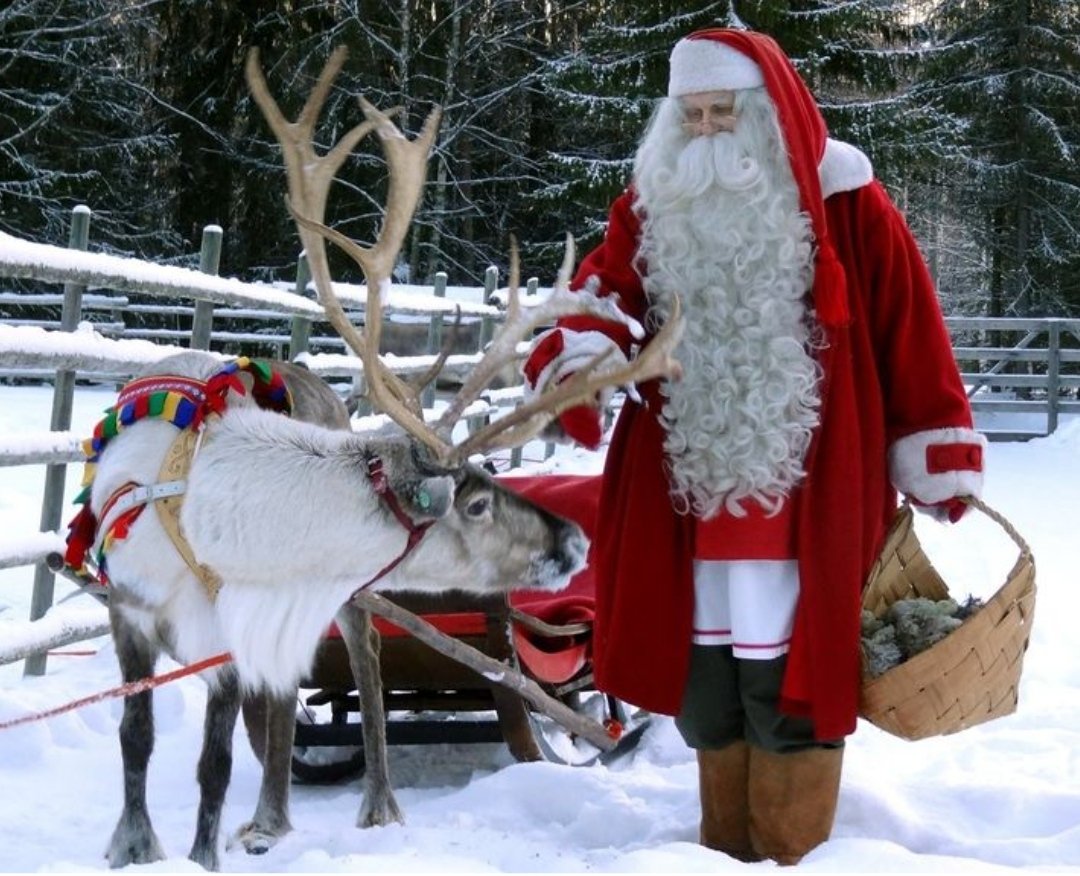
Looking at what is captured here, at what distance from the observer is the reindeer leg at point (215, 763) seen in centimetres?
283

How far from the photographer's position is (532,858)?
9.12ft

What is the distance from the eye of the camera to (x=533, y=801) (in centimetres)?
321

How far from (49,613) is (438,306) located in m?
3.50

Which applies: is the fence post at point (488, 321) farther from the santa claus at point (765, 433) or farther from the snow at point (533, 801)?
the santa claus at point (765, 433)

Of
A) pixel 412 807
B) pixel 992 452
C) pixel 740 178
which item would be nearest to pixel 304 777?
pixel 412 807

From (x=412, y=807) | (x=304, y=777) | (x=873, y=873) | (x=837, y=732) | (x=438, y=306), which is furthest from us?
(x=438, y=306)

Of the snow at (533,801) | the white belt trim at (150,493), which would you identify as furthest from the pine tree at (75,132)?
the white belt trim at (150,493)

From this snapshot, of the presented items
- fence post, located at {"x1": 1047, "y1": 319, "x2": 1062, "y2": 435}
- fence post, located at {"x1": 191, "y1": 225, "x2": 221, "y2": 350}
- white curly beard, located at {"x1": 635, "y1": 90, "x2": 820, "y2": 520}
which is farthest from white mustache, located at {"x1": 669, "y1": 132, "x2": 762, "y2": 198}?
fence post, located at {"x1": 1047, "y1": 319, "x2": 1062, "y2": 435}

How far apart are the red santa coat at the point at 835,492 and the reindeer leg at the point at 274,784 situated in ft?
2.56

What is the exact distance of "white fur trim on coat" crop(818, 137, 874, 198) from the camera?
280cm

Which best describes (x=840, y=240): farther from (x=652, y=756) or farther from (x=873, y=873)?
(x=652, y=756)

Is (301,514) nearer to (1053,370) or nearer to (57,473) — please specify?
(57,473)

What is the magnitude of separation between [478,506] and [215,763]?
0.81 metres

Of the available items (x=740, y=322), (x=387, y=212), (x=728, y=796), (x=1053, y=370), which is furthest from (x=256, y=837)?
(x=1053, y=370)
